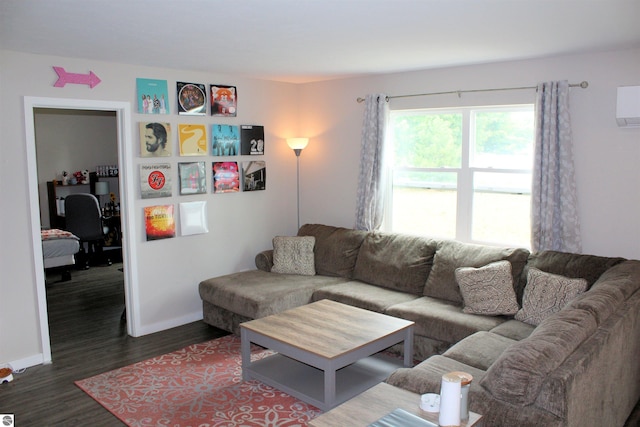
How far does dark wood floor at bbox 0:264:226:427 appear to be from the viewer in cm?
341

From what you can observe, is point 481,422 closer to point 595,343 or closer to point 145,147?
point 595,343

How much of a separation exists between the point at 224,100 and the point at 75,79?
4.76ft

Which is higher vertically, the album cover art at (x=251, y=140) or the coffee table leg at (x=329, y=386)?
the album cover art at (x=251, y=140)

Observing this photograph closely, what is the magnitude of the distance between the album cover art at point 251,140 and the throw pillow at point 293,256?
981mm

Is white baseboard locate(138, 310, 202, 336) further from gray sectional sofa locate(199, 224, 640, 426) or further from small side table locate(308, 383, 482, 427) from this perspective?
small side table locate(308, 383, 482, 427)

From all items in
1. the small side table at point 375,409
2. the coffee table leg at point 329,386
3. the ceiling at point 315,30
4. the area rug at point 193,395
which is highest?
the ceiling at point 315,30

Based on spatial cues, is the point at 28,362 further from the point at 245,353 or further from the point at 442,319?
the point at 442,319

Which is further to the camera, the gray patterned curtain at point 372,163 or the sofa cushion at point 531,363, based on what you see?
the gray patterned curtain at point 372,163

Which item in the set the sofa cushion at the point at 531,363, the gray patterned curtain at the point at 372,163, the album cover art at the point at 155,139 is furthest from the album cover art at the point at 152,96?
the sofa cushion at the point at 531,363

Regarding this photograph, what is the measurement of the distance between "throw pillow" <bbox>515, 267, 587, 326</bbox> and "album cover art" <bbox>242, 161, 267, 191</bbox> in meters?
2.94

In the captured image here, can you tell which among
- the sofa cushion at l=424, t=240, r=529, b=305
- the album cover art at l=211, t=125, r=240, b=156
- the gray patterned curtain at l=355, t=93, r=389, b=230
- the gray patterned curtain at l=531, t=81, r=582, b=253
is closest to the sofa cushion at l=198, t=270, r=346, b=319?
the gray patterned curtain at l=355, t=93, r=389, b=230

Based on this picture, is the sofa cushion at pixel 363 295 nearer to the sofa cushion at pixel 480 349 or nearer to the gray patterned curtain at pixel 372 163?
the gray patterned curtain at pixel 372 163

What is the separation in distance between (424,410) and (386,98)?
3.52 metres

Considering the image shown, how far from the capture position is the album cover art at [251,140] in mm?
5461
